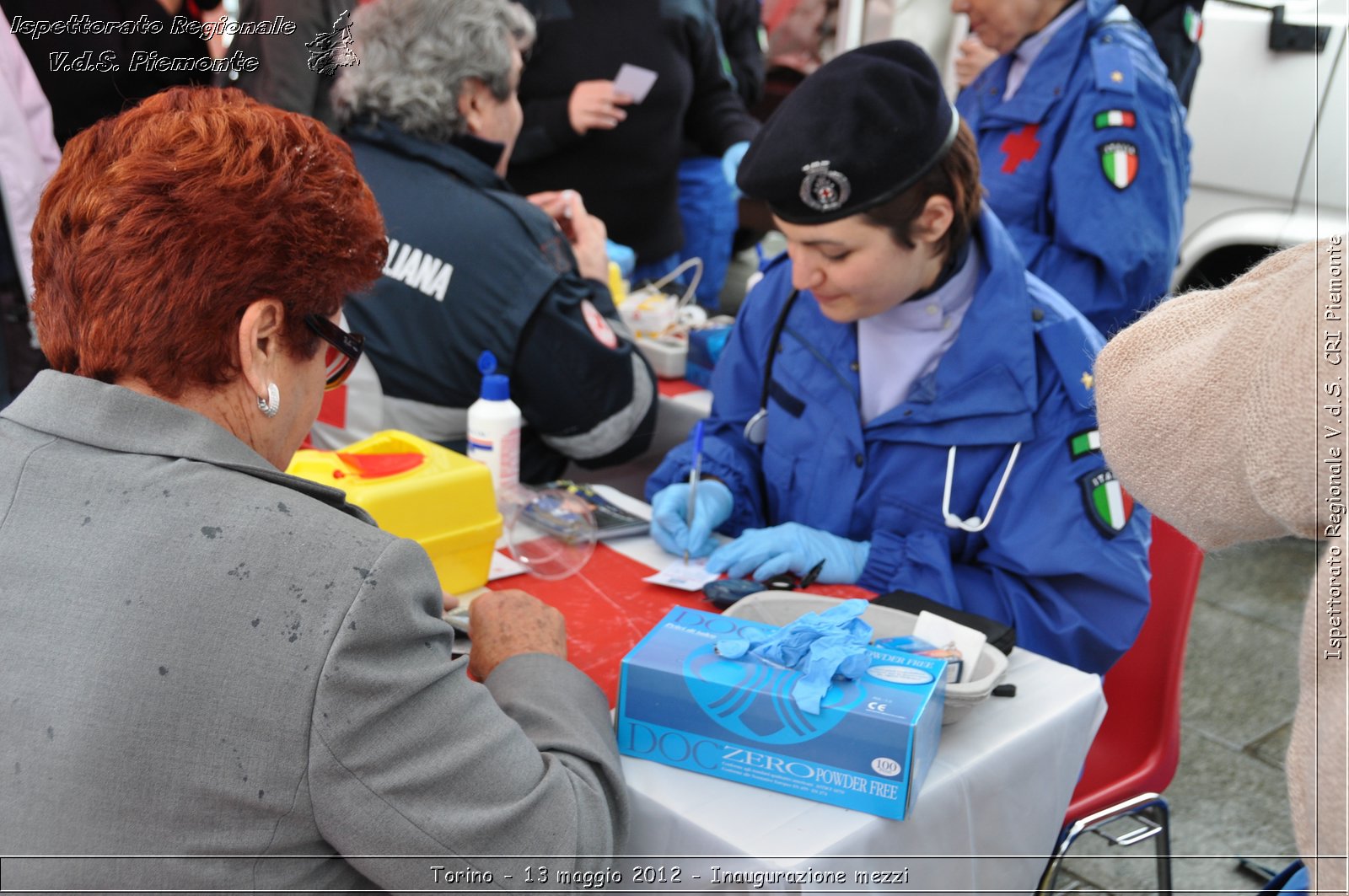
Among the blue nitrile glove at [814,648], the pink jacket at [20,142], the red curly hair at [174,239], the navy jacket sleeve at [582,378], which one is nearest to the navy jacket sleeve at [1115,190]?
the navy jacket sleeve at [582,378]

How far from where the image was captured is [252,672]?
998mm

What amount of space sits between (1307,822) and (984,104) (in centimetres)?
301

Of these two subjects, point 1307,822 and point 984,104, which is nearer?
point 1307,822

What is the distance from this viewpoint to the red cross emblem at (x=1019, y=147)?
3.27m

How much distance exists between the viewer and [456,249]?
2.35m

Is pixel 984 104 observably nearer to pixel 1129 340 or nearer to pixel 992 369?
pixel 992 369

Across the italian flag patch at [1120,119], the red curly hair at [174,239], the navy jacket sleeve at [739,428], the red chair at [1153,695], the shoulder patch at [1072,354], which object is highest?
the red curly hair at [174,239]

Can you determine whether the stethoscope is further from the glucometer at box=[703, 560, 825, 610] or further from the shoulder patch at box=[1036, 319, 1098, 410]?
the glucometer at box=[703, 560, 825, 610]

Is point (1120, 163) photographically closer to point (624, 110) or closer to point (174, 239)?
point (624, 110)

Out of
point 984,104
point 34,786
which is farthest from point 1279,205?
point 34,786

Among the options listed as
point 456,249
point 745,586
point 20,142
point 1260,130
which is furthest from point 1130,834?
point 1260,130

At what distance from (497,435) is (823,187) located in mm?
731

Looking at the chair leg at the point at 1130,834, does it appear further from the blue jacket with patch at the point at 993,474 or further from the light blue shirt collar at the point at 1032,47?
the light blue shirt collar at the point at 1032,47

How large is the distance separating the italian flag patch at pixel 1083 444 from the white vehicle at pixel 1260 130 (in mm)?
2633
